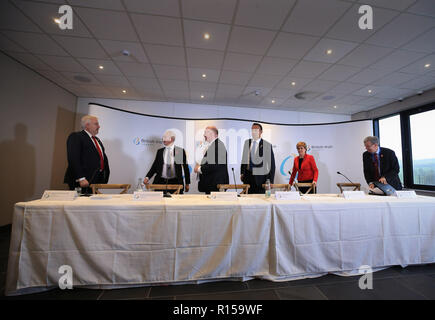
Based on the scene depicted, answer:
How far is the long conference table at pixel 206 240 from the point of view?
1.29m

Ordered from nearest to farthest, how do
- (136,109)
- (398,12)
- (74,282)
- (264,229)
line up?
(74,282) < (264,229) < (398,12) < (136,109)

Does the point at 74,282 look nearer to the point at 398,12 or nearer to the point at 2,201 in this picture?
the point at 2,201

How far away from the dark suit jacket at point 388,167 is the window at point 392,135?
2706 millimetres

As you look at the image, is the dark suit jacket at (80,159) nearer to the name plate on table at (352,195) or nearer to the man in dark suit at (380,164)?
the name plate on table at (352,195)

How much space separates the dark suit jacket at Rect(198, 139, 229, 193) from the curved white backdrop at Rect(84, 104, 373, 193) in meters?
0.93

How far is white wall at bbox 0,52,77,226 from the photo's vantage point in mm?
2881

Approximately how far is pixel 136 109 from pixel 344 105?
5.66 meters

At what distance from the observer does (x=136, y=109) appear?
4637 millimetres

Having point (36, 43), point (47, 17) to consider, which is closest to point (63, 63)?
point (36, 43)

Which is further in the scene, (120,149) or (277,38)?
(120,149)

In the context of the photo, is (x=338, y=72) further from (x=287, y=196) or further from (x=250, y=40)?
(x=287, y=196)

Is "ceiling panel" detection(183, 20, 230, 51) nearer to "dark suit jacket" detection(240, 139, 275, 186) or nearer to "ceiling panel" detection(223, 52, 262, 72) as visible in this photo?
"ceiling panel" detection(223, 52, 262, 72)

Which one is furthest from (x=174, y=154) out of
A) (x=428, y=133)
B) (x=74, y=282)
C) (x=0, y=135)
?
(x=428, y=133)

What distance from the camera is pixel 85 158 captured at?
252 centimetres
